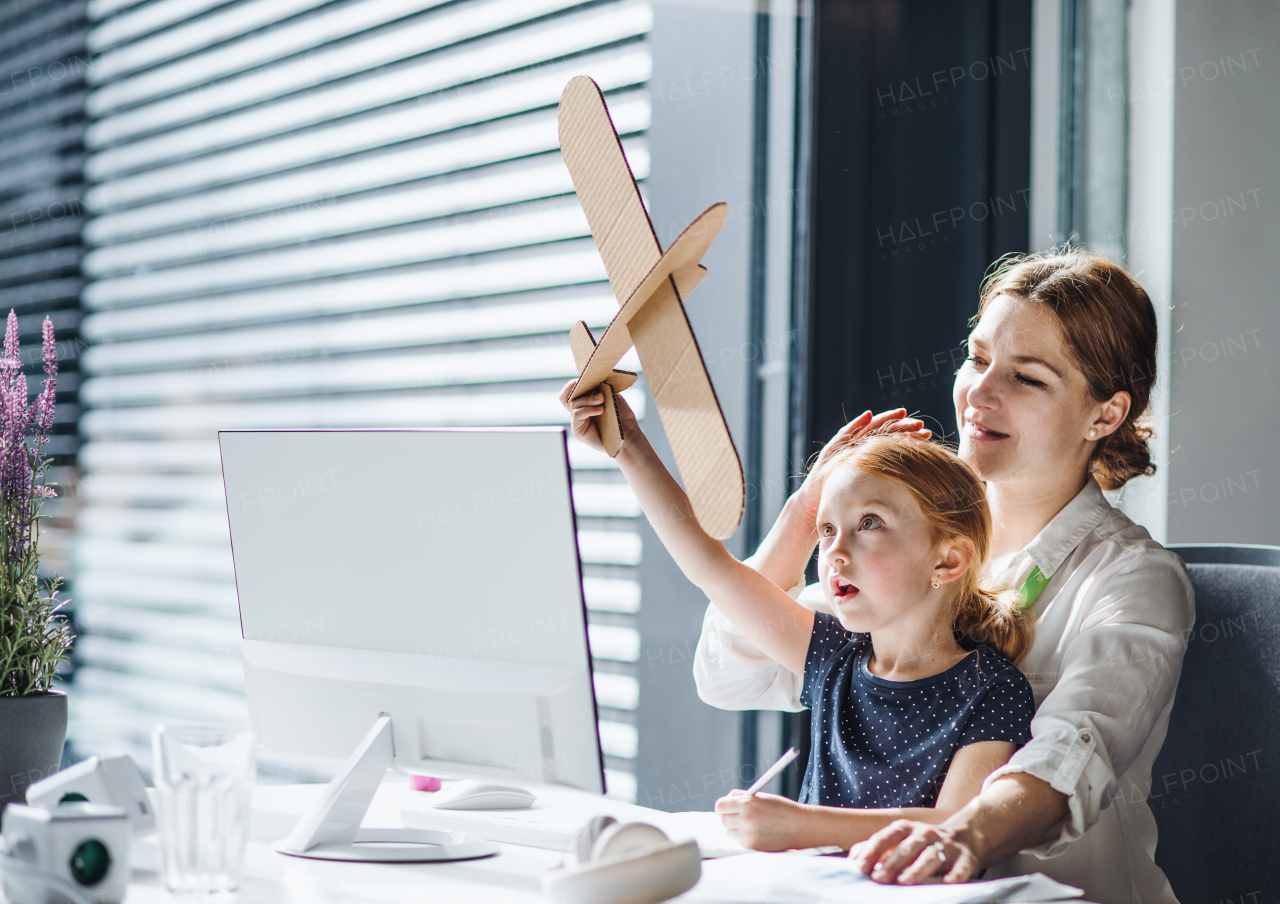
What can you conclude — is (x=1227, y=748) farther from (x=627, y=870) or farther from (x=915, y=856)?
(x=627, y=870)

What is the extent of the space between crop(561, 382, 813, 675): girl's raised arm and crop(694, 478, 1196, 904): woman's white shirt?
90 millimetres

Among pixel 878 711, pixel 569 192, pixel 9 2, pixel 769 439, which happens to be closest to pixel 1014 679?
pixel 878 711

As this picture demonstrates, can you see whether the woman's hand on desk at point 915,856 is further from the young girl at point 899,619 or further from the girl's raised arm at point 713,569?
the girl's raised arm at point 713,569

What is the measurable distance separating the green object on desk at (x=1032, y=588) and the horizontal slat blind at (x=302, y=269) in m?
0.86

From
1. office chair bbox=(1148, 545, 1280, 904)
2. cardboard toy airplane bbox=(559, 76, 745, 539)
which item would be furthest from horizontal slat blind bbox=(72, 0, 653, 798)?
cardboard toy airplane bbox=(559, 76, 745, 539)

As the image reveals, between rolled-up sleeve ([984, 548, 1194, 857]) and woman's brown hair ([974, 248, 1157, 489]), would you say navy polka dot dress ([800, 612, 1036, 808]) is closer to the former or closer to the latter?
rolled-up sleeve ([984, 548, 1194, 857])

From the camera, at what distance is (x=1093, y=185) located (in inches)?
81.7

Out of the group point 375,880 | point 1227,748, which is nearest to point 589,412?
point 375,880

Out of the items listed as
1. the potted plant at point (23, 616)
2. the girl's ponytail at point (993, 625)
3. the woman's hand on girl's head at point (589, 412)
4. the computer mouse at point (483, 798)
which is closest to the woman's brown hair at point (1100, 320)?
the girl's ponytail at point (993, 625)

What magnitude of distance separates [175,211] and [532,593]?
2.38 meters

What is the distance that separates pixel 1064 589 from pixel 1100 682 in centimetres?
20

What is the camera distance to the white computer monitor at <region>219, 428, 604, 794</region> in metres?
0.87

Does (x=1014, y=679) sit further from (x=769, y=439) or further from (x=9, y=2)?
(x=9, y=2)

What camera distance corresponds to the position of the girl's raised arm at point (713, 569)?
1161 millimetres
